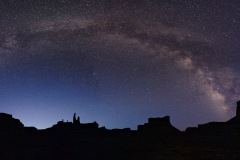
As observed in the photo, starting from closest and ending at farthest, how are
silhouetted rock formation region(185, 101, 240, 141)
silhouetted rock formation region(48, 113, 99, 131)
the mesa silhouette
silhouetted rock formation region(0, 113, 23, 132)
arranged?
silhouetted rock formation region(185, 101, 240, 141) → the mesa silhouette → silhouetted rock formation region(48, 113, 99, 131) → silhouetted rock formation region(0, 113, 23, 132)

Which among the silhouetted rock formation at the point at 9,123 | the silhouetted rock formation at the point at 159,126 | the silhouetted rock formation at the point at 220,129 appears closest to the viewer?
the silhouetted rock formation at the point at 220,129

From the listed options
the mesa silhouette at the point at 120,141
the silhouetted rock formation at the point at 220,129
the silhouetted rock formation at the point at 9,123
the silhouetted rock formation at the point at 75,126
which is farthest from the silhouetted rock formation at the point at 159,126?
the silhouetted rock formation at the point at 9,123

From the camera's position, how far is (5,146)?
2420cm

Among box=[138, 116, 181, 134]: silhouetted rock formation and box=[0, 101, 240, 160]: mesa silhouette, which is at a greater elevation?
box=[138, 116, 181, 134]: silhouetted rock formation

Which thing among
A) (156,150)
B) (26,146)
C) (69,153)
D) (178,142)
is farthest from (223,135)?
(26,146)

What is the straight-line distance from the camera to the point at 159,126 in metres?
19.5

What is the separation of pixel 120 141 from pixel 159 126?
10.9 feet

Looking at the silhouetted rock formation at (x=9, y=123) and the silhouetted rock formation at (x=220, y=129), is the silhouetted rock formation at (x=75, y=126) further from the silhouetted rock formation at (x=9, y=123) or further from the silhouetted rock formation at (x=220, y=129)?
the silhouetted rock formation at (x=220, y=129)

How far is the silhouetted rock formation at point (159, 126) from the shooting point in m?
19.2

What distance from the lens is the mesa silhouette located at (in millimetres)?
16234

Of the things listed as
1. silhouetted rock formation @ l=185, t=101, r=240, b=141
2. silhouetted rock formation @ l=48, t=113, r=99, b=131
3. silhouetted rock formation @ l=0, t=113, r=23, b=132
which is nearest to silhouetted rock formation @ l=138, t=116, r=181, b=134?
silhouetted rock formation @ l=185, t=101, r=240, b=141

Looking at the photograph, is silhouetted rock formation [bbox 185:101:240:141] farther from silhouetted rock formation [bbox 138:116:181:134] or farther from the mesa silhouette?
silhouetted rock formation [bbox 138:116:181:134]

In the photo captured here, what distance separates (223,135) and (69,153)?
39.2 feet

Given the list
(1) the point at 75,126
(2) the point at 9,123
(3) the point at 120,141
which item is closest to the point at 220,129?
(3) the point at 120,141
